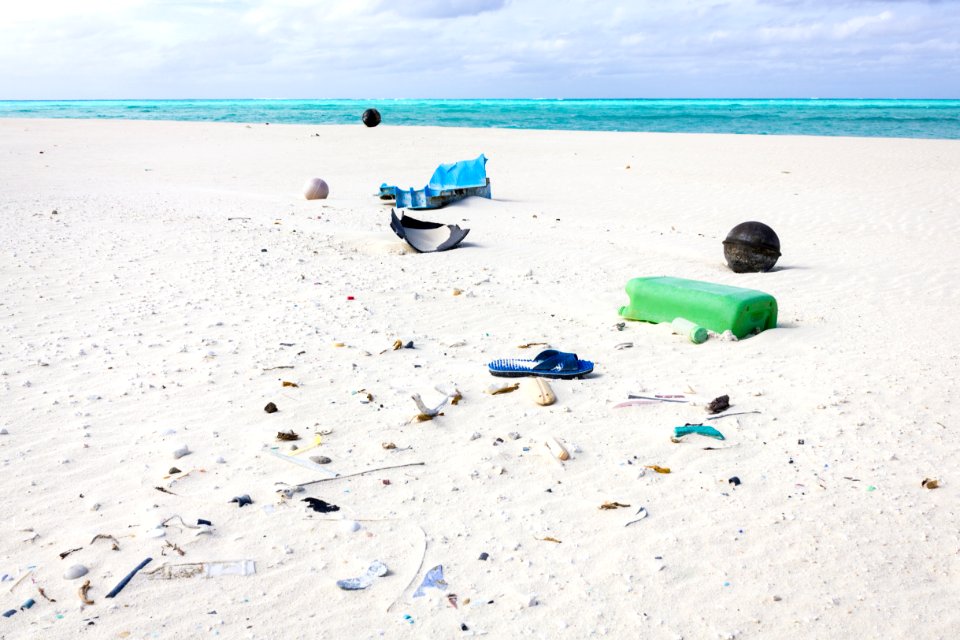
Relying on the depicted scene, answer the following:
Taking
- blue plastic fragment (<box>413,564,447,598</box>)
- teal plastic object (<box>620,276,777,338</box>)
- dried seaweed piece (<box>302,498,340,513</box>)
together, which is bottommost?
blue plastic fragment (<box>413,564,447,598</box>)

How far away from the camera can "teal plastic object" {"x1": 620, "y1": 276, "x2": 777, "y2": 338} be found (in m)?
5.10

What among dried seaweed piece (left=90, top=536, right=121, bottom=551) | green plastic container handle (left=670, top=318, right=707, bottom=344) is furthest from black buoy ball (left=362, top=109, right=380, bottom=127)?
dried seaweed piece (left=90, top=536, right=121, bottom=551)

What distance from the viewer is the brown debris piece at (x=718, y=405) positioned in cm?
392

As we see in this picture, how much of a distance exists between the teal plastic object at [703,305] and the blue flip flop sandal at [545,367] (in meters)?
1.13

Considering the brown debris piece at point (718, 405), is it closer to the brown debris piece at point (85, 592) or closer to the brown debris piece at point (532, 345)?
the brown debris piece at point (532, 345)

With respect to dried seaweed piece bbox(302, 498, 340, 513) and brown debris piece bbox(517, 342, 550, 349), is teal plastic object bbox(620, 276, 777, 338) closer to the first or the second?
brown debris piece bbox(517, 342, 550, 349)

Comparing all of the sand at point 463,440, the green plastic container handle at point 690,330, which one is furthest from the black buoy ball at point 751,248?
the green plastic container handle at point 690,330

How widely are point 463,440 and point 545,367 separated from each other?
926 millimetres

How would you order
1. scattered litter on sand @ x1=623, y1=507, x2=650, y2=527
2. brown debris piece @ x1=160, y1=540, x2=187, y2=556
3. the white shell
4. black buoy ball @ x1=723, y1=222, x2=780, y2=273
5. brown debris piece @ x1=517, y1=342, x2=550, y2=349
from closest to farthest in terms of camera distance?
brown debris piece @ x1=160, y1=540, x2=187, y2=556, scattered litter on sand @ x1=623, y1=507, x2=650, y2=527, brown debris piece @ x1=517, y1=342, x2=550, y2=349, black buoy ball @ x1=723, y1=222, x2=780, y2=273, the white shell

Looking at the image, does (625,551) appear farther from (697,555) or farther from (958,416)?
(958,416)

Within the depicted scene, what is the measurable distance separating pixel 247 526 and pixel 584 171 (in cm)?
1420

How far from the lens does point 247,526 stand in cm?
294

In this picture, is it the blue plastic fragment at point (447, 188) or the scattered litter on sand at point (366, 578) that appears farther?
the blue plastic fragment at point (447, 188)

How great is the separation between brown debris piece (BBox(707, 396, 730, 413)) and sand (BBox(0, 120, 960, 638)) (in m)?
0.10
